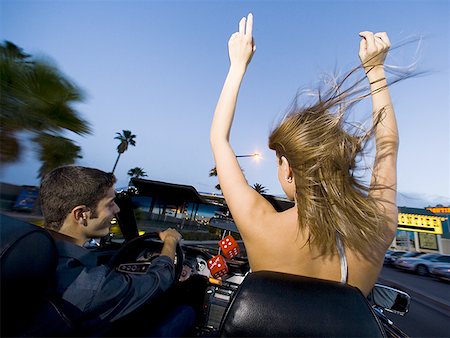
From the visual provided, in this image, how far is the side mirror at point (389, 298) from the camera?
225 cm

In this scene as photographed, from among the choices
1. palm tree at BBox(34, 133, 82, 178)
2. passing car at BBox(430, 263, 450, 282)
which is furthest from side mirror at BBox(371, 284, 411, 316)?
passing car at BBox(430, 263, 450, 282)

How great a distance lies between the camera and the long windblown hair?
1014 mm

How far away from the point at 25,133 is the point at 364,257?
7214mm

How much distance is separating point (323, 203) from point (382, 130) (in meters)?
0.56

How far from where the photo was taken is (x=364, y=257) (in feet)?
3.46

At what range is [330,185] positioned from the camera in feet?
3.41

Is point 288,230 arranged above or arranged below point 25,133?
below

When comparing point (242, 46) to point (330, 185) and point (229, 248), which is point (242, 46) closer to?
point (330, 185)

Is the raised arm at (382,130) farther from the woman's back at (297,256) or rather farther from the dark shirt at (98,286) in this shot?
the dark shirt at (98,286)

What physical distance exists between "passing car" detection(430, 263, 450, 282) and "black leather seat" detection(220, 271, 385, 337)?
65.1 feet

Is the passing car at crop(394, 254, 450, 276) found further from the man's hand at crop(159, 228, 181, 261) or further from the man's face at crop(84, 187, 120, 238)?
the man's face at crop(84, 187, 120, 238)

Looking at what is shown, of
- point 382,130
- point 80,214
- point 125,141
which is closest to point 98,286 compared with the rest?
point 80,214

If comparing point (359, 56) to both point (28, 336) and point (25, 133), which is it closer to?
point (28, 336)

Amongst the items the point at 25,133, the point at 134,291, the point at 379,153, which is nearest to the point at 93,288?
the point at 134,291
